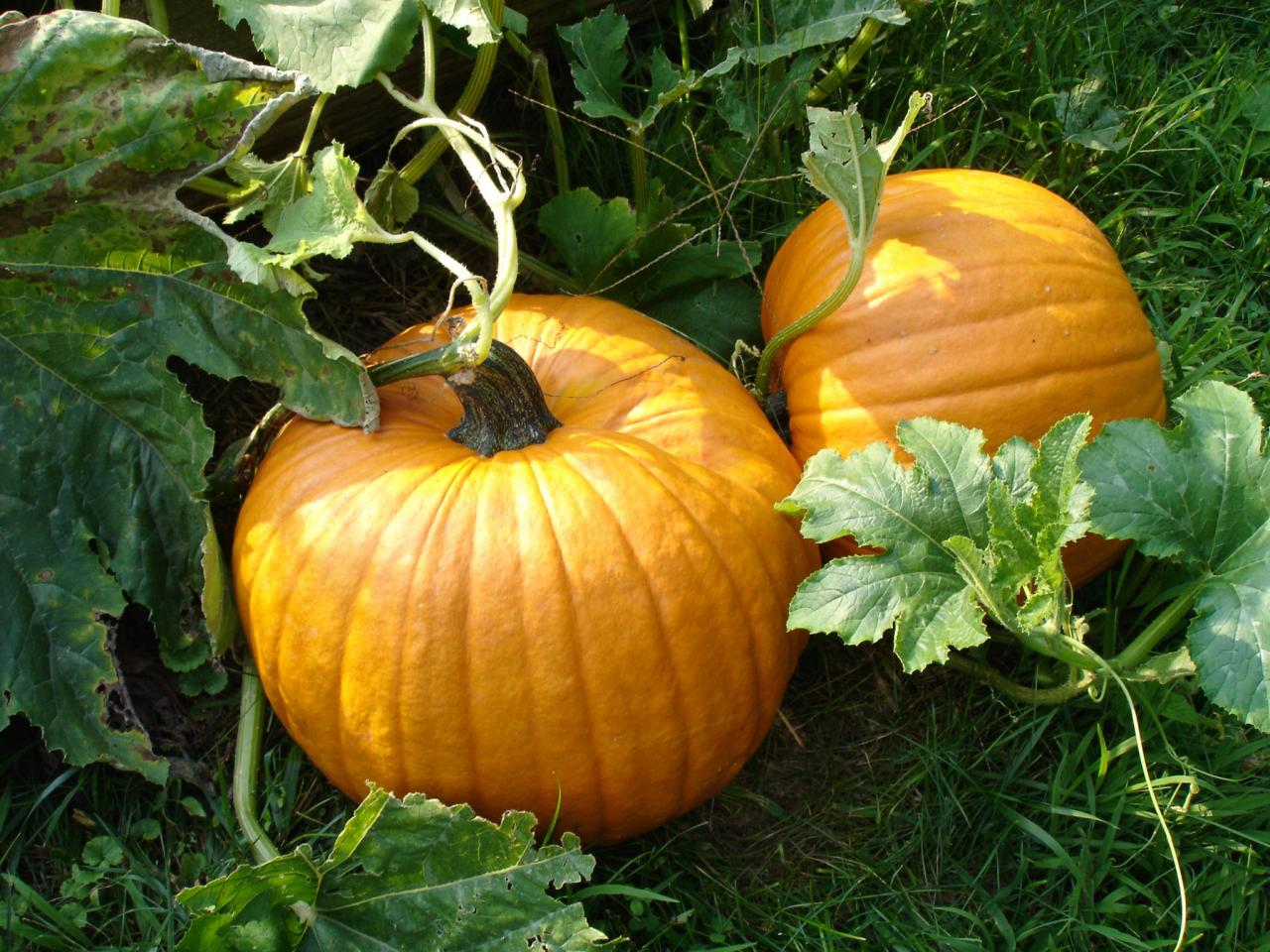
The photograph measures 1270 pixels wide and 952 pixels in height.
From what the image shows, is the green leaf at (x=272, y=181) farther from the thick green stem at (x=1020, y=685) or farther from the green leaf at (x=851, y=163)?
the thick green stem at (x=1020, y=685)

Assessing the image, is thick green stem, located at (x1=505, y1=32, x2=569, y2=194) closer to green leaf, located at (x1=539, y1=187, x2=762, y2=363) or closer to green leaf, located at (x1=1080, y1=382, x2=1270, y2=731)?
green leaf, located at (x1=539, y1=187, x2=762, y2=363)

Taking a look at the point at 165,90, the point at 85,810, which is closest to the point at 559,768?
the point at 85,810

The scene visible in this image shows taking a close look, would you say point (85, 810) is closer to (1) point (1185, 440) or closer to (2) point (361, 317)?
(2) point (361, 317)

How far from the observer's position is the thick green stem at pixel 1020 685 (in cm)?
217

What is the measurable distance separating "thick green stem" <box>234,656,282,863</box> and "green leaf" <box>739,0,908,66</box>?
1441mm

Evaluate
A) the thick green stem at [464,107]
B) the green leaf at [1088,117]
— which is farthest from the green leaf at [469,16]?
the green leaf at [1088,117]

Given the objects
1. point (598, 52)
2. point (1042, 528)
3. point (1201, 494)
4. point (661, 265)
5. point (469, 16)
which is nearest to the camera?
point (1042, 528)

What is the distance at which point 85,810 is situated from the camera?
87.8 inches

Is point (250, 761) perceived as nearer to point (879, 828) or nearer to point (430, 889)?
point (430, 889)

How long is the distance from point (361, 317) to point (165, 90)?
2.55ft

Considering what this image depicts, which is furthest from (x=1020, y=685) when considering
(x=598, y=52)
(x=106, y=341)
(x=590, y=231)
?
(x=106, y=341)

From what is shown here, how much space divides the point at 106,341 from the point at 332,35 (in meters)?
0.61

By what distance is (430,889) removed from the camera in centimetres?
185

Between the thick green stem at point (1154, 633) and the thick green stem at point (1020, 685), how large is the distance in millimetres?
62
